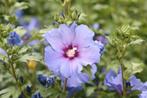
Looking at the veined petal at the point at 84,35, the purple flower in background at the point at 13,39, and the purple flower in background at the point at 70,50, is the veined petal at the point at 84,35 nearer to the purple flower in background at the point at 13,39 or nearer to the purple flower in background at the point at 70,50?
the purple flower in background at the point at 70,50

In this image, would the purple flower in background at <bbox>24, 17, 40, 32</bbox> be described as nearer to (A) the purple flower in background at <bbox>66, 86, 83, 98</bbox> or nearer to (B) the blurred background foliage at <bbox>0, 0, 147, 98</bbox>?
(B) the blurred background foliage at <bbox>0, 0, 147, 98</bbox>

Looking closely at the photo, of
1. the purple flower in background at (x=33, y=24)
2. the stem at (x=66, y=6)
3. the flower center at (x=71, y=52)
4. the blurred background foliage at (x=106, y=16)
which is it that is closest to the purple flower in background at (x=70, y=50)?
the flower center at (x=71, y=52)

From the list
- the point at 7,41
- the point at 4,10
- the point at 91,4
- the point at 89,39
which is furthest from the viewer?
the point at 91,4

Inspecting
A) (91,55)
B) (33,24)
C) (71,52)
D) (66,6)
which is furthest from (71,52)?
(33,24)

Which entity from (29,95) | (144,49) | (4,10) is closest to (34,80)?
(29,95)

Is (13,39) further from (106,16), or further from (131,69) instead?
(106,16)

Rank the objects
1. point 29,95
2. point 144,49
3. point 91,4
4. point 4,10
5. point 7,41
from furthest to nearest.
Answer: point 91,4 → point 144,49 → point 4,10 → point 29,95 → point 7,41

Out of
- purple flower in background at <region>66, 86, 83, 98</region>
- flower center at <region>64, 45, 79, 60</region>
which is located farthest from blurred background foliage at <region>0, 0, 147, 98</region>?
flower center at <region>64, 45, 79, 60</region>

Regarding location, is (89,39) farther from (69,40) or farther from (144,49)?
(144,49)
